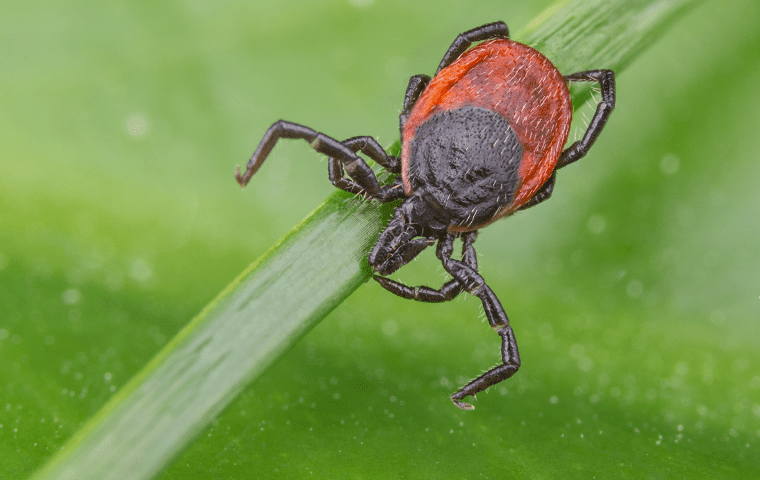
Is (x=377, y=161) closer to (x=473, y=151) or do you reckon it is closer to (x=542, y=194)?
(x=473, y=151)

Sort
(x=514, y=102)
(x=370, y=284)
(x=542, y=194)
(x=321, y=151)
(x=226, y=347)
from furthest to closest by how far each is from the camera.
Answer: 1. (x=370, y=284)
2. (x=542, y=194)
3. (x=514, y=102)
4. (x=321, y=151)
5. (x=226, y=347)

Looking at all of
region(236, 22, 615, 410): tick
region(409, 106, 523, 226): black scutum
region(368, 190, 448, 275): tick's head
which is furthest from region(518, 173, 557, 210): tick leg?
region(368, 190, 448, 275): tick's head

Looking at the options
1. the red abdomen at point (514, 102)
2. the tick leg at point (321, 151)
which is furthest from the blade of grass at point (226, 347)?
the red abdomen at point (514, 102)

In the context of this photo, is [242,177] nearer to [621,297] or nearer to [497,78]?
[497,78]

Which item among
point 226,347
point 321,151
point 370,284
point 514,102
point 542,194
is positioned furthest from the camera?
point 370,284

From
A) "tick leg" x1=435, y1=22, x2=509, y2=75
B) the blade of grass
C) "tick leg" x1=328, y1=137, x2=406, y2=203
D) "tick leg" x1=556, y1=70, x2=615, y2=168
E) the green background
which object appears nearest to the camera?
the blade of grass

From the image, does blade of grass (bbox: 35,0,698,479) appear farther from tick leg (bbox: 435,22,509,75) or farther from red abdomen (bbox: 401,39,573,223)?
tick leg (bbox: 435,22,509,75)

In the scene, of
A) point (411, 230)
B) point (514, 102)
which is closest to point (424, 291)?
point (411, 230)
